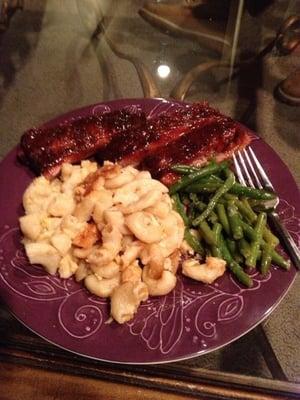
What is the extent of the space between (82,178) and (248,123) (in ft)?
3.35

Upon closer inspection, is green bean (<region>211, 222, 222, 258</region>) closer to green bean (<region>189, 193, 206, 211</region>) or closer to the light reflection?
green bean (<region>189, 193, 206, 211</region>)

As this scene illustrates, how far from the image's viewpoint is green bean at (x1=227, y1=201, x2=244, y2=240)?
1297 millimetres

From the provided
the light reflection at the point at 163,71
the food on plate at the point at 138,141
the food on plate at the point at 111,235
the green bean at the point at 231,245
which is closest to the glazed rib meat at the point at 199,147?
the food on plate at the point at 138,141

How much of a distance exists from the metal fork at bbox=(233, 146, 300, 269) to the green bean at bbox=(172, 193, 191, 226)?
0.22 meters

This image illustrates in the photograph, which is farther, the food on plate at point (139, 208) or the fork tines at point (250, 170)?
the fork tines at point (250, 170)

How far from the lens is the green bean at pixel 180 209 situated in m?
1.35

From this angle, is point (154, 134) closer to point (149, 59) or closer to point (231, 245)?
point (231, 245)

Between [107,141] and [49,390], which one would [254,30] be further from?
[49,390]

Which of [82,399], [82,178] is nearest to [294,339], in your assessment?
[82,399]

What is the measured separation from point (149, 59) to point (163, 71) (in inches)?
4.7

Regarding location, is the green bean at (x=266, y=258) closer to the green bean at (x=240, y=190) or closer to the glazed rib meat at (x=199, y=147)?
the green bean at (x=240, y=190)

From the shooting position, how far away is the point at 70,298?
1.21 meters

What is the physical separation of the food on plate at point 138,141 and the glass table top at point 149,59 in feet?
1.43

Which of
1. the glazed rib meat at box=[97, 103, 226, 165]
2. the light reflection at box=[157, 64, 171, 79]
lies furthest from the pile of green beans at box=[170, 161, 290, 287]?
the light reflection at box=[157, 64, 171, 79]
